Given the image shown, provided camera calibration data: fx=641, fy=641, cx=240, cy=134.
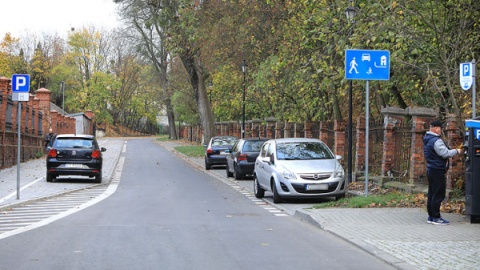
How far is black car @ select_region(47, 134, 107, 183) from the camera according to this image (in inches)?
860

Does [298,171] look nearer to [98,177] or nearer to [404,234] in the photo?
[404,234]

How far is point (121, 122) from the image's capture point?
109188 millimetres

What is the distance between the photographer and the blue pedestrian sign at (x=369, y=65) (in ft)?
48.9

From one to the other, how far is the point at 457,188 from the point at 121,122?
9867 cm

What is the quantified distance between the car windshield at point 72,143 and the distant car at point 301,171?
7.92 metres

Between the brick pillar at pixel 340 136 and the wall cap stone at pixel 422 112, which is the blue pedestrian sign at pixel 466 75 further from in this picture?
the brick pillar at pixel 340 136

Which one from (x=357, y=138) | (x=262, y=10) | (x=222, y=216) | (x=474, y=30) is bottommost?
(x=222, y=216)

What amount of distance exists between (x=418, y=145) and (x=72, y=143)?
1208cm

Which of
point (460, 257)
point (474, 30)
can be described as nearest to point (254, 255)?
point (460, 257)

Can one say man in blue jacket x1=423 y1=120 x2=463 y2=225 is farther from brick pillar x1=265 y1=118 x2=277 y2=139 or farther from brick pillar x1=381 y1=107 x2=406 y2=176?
brick pillar x1=265 y1=118 x2=277 y2=139

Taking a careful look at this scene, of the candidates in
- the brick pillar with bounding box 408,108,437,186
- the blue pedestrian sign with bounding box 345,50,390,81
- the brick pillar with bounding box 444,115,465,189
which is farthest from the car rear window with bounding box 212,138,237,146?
the brick pillar with bounding box 444,115,465,189

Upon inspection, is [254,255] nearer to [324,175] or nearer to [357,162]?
[324,175]

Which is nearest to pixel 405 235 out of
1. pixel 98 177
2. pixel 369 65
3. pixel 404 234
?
pixel 404 234

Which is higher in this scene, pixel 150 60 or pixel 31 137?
pixel 150 60
